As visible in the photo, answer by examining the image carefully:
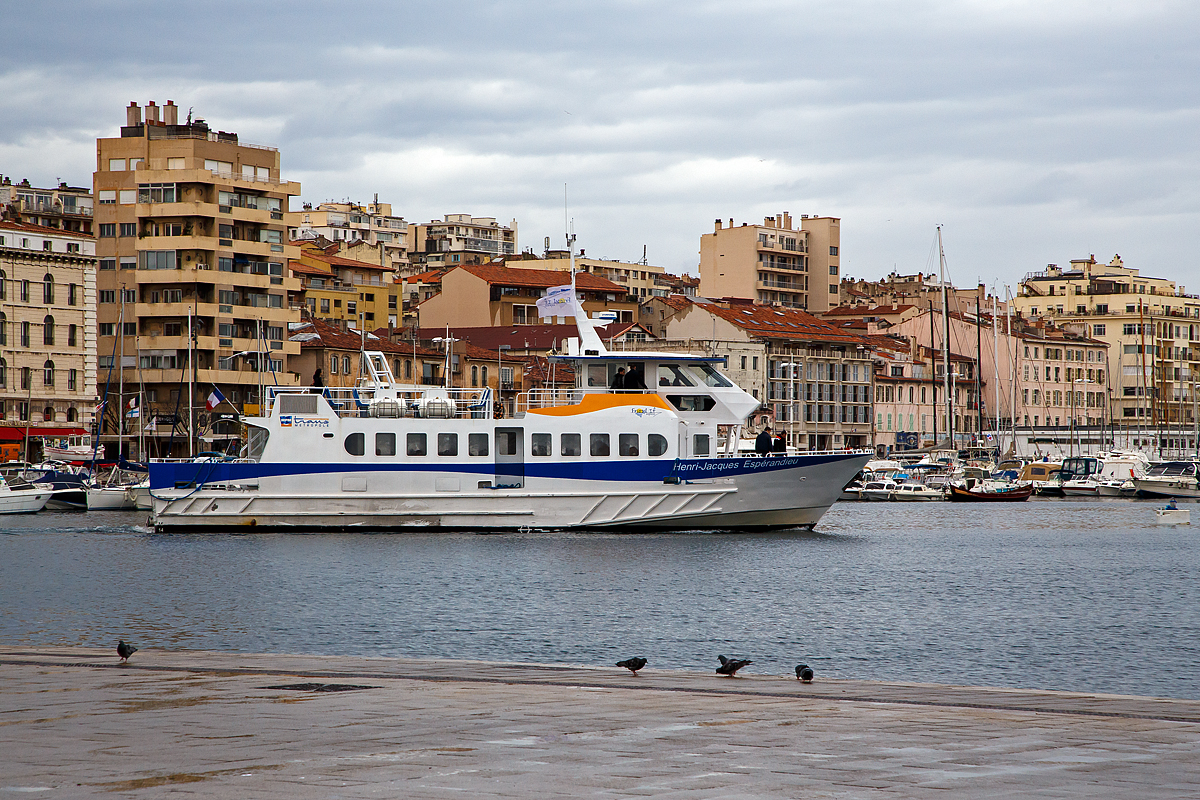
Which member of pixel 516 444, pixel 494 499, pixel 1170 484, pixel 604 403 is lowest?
pixel 1170 484

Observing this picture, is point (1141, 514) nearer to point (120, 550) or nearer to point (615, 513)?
point (615, 513)

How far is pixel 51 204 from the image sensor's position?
328 feet

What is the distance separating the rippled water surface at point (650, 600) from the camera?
2131cm

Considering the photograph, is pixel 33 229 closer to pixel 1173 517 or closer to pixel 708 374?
pixel 708 374

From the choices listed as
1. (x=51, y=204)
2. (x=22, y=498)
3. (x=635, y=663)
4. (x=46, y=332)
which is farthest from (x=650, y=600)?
(x=51, y=204)

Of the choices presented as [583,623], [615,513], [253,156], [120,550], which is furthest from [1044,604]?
[253,156]

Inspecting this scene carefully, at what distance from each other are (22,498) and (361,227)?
99.2 m

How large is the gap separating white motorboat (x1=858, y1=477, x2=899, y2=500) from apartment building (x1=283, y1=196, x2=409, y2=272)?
232 ft

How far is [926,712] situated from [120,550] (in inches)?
1274

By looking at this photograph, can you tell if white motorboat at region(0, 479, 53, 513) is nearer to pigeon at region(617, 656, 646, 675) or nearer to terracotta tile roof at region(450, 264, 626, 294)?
pigeon at region(617, 656, 646, 675)

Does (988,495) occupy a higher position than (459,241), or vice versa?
(459,241)

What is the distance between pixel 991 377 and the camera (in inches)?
5108

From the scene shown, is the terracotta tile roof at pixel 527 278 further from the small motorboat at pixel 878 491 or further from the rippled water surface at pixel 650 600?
the rippled water surface at pixel 650 600

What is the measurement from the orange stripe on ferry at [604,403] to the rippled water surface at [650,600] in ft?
11.9
